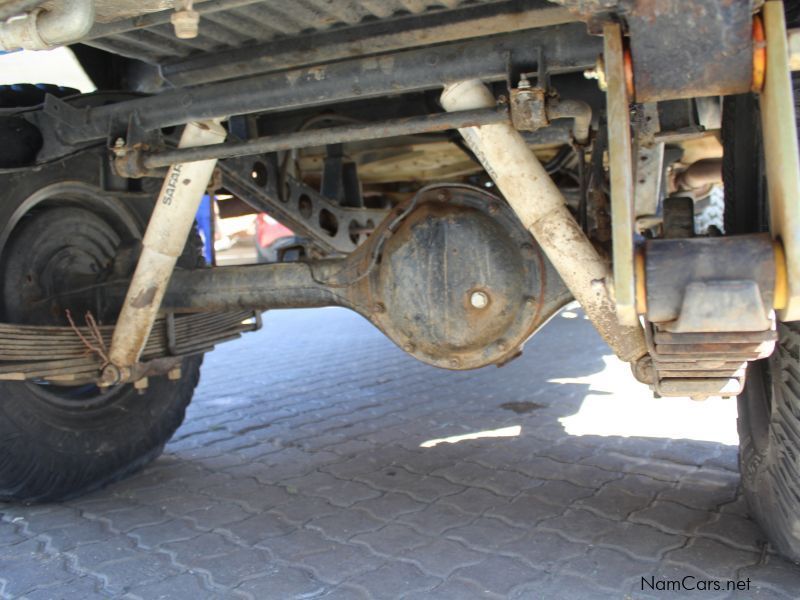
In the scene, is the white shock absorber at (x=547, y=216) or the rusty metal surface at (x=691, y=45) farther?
the white shock absorber at (x=547, y=216)

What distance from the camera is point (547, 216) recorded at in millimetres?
1794

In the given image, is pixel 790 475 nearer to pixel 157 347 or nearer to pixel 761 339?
pixel 761 339

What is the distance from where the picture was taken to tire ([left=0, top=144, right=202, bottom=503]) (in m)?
2.39

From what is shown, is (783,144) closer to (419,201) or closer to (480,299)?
(480,299)

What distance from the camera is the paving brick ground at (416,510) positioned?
6.39 feet

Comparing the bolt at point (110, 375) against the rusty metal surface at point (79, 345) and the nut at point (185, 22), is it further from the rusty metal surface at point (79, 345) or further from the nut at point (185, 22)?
the nut at point (185, 22)

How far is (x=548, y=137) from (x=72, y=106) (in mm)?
1487

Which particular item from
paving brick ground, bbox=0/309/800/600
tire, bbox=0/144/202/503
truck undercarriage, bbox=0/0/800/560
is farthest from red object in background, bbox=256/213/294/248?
tire, bbox=0/144/202/503

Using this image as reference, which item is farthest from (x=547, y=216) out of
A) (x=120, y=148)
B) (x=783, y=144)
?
(x=120, y=148)

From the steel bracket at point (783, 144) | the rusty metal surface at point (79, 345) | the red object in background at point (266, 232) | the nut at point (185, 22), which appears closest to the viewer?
the steel bracket at point (783, 144)

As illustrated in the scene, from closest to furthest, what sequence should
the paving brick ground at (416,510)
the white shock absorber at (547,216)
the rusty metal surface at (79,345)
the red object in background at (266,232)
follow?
the white shock absorber at (547,216)
the paving brick ground at (416,510)
the rusty metal surface at (79,345)
the red object in background at (266,232)

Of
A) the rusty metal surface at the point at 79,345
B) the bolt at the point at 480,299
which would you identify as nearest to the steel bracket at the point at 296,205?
the rusty metal surface at the point at 79,345

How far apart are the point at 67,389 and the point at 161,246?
804 mm

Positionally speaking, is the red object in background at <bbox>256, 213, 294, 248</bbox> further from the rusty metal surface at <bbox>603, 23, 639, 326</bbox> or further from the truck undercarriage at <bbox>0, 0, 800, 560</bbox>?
the rusty metal surface at <bbox>603, 23, 639, 326</bbox>
